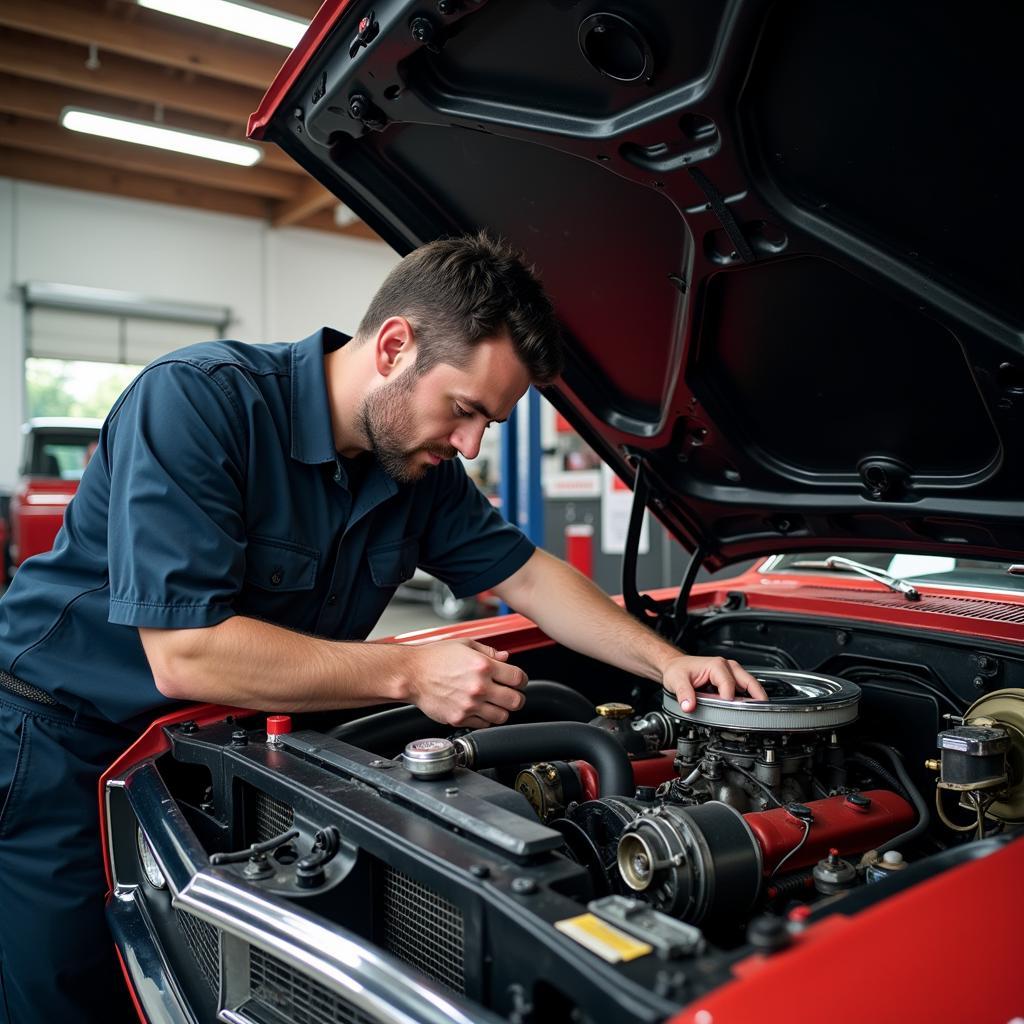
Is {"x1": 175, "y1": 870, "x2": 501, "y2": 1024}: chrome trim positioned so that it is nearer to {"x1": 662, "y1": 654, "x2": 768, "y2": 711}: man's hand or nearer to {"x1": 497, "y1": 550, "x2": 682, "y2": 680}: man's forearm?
{"x1": 662, "y1": 654, "x2": 768, "y2": 711}: man's hand

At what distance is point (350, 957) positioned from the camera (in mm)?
832

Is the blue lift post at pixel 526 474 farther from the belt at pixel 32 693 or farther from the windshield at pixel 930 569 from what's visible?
the belt at pixel 32 693

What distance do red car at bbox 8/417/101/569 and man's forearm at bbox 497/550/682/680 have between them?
4.83 m

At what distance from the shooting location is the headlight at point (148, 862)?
4.06 ft

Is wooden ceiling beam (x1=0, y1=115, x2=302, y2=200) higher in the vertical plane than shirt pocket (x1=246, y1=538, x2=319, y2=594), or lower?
higher

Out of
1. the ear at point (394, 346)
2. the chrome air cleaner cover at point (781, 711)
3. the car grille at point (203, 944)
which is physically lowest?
the car grille at point (203, 944)

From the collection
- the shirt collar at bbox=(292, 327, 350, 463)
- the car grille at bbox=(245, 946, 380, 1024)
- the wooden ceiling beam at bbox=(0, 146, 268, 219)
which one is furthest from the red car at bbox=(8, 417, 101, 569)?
the car grille at bbox=(245, 946, 380, 1024)

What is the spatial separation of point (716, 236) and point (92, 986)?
1431 millimetres

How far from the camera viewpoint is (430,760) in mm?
1043

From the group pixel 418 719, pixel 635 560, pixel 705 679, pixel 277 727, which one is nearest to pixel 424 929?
pixel 277 727

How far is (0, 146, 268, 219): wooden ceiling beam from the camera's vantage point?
8992 mm

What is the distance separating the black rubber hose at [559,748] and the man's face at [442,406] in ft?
1.52

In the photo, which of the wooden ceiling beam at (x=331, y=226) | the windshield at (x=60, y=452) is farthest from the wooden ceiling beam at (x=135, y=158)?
the windshield at (x=60, y=452)

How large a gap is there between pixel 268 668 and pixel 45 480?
579 centimetres
